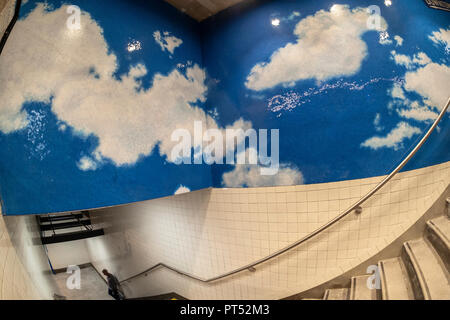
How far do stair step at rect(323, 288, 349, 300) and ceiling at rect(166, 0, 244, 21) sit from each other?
12.5ft

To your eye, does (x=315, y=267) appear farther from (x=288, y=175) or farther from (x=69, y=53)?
(x=69, y=53)

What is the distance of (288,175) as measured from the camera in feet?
7.10

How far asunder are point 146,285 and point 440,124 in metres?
5.52

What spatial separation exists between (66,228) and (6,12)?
5.87m

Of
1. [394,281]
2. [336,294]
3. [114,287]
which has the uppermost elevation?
[394,281]

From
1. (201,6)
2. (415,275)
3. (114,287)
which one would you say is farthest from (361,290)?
(114,287)

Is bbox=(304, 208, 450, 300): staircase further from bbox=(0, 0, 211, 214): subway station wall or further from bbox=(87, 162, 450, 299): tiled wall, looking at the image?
bbox=(0, 0, 211, 214): subway station wall

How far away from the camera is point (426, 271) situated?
144 centimetres

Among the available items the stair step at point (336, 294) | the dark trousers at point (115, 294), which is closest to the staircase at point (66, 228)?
the dark trousers at point (115, 294)

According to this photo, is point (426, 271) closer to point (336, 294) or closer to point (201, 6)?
point (336, 294)

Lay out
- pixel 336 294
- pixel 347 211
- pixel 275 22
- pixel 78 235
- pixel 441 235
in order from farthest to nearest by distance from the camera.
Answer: pixel 78 235
pixel 275 22
pixel 336 294
pixel 347 211
pixel 441 235

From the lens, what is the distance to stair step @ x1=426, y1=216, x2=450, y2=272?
147 cm

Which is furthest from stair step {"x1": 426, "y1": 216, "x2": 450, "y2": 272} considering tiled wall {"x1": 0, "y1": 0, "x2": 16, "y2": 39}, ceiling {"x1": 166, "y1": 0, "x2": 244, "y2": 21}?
tiled wall {"x1": 0, "y1": 0, "x2": 16, "y2": 39}
